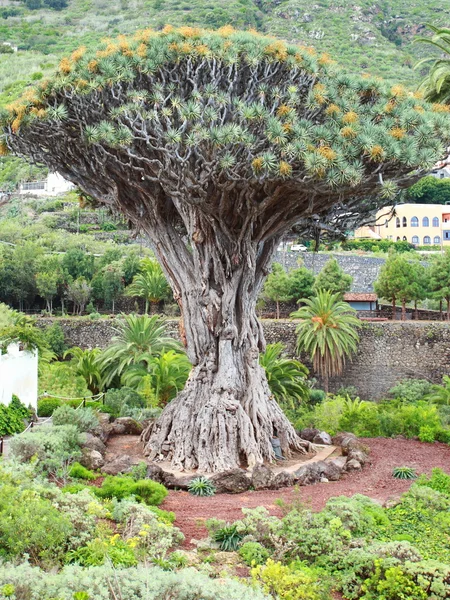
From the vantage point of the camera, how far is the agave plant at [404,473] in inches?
511

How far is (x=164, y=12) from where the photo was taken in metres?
77.6

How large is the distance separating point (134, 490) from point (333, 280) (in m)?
24.3

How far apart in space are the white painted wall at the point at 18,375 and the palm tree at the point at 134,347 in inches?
267

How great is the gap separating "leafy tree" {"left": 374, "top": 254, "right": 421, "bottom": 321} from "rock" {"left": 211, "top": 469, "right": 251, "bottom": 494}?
2180 centimetres

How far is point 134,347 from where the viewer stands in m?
25.2


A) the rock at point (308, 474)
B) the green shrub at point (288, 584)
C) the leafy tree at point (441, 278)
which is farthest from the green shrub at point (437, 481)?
the leafy tree at point (441, 278)

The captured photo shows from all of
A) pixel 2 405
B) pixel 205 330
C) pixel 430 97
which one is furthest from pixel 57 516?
A: pixel 430 97

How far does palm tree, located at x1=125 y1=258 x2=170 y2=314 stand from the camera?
35031mm

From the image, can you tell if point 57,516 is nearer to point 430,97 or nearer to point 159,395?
point 159,395

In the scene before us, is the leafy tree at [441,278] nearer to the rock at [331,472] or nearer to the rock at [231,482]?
the rock at [331,472]

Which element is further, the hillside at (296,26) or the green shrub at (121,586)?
the hillside at (296,26)

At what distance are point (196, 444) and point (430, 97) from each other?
10.8 meters

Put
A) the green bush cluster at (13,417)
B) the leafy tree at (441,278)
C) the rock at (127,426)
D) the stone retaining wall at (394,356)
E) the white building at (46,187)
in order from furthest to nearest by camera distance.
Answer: the white building at (46,187), the leafy tree at (441,278), the stone retaining wall at (394,356), the rock at (127,426), the green bush cluster at (13,417)

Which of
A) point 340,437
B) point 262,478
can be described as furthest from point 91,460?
point 340,437
